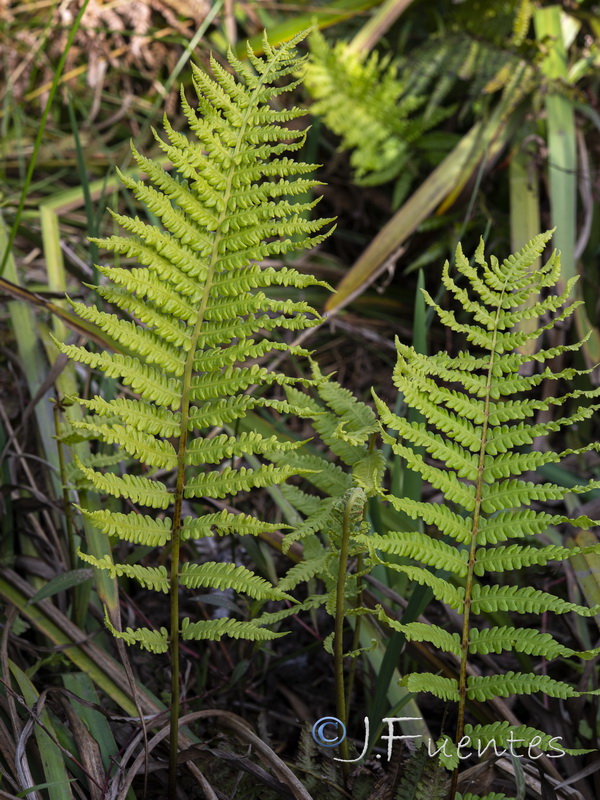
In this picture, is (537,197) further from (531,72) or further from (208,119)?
(208,119)

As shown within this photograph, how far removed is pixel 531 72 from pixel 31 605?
227 centimetres

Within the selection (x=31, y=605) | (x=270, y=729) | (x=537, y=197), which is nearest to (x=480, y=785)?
(x=270, y=729)

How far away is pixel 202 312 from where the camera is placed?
1.08 m

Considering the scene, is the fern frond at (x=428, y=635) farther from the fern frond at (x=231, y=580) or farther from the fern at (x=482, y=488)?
the fern frond at (x=231, y=580)

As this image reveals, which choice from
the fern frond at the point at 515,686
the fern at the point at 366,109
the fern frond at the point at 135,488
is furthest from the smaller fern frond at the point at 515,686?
the fern at the point at 366,109

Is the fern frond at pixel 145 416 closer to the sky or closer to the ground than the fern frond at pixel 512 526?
closer to the sky

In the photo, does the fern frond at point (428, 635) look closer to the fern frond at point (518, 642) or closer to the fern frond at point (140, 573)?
the fern frond at point (518, 642)

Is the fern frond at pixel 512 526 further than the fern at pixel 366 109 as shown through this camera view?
No

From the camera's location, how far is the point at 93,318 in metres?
1.03

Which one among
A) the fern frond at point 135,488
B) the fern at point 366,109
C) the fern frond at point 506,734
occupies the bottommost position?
the fern frond at point 506,734

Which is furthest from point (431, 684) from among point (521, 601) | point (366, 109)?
point (366, 109)

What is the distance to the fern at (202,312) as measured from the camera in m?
1.05

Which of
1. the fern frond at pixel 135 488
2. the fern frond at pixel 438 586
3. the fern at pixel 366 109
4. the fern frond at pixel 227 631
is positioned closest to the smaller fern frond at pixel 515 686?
the fern frond at pixel 438 586

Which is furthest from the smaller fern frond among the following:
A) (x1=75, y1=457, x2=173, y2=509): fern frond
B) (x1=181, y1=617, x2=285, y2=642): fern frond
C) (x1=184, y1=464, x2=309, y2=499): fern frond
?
(x1=75, y1=457, x2=173, y2=509): fern frond
